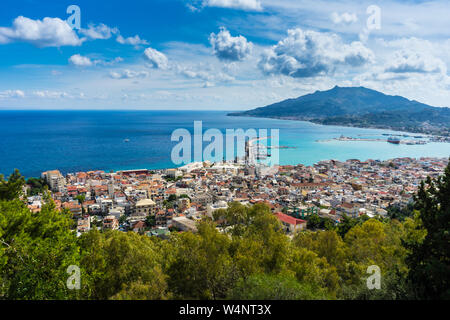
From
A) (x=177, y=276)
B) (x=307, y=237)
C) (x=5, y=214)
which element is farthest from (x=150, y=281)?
(x=307, y=237)

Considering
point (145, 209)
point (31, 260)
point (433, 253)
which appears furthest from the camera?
point (145, 209)

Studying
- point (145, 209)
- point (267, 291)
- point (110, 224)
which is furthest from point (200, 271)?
point (145, 209)

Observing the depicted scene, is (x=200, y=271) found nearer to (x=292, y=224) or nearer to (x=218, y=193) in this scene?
(x=292, y=224)

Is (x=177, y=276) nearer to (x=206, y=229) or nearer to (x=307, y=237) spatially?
(x=206, y=229)

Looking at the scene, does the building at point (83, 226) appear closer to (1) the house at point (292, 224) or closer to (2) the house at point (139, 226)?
(2) the house at point (139, 226)

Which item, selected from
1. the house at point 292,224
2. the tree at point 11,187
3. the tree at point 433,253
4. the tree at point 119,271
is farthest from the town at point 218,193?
the tree at point 433,253

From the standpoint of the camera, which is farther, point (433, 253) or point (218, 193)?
point (218, 193)
